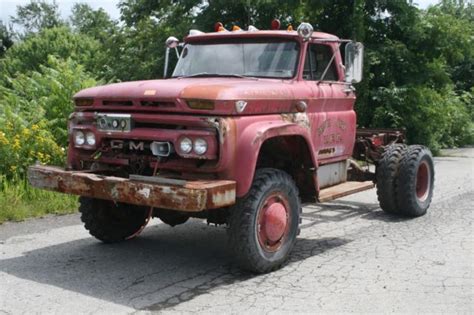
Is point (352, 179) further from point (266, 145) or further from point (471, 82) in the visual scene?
point (471, 82)

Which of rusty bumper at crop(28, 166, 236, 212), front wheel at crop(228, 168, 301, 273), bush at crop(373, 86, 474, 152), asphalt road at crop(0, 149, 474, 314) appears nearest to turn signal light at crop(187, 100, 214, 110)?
rusty bumper at crop(28, 166, 236, 212)

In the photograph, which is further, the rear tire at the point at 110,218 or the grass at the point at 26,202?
the grass at the point at 26,202

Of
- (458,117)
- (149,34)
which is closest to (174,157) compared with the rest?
(149,34)

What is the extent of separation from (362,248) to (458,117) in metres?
17.5

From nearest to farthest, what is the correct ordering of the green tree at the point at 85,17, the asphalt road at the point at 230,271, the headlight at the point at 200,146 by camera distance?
the asphalt road at the point at 230,271, the headlight at the point at 200,146, the green tree at the point at 85,17

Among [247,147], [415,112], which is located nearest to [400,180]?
[247,147]

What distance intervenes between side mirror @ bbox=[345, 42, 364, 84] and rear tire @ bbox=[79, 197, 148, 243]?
2.90m

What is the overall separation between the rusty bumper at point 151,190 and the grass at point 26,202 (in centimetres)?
250

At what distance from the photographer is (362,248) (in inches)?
272

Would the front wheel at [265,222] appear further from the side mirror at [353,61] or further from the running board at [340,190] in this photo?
the side mirror at [353,61]

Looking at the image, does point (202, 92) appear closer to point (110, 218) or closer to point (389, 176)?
point (110, 218)

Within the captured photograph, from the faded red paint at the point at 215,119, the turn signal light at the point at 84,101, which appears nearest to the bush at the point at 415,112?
the faded red paint at the point at 215,119

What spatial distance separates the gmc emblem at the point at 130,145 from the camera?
5.82 meters

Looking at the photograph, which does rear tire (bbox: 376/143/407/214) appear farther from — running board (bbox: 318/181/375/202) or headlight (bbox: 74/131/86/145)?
headlight (bbox: 74/131/86/145)
